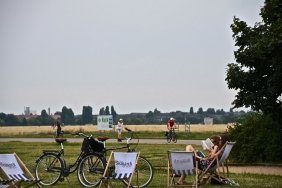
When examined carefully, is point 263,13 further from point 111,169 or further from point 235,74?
point 111,169

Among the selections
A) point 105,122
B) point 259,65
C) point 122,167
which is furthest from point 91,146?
point 105,122

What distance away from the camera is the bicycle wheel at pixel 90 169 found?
1391 centimetres

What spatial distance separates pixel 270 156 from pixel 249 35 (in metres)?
4.36

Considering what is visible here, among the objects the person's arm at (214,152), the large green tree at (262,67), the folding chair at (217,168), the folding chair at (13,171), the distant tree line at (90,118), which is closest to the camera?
the folding chair at (13,171)

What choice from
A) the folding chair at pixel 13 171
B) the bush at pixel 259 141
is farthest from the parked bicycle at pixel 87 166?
the bush at pixel 259 141

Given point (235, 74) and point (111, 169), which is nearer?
point (111, 169)

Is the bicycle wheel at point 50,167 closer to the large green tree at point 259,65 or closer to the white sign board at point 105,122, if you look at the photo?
the large green tree at point 259,65

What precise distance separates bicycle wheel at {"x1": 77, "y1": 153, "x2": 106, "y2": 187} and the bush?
8458mm

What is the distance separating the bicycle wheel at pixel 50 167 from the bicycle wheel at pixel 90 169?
0.55 m

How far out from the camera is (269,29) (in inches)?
738

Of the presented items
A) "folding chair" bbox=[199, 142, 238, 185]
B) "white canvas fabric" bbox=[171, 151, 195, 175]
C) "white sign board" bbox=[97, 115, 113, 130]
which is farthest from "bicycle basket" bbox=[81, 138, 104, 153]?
"white sign board" bbox=[97, 115, 113, 130]

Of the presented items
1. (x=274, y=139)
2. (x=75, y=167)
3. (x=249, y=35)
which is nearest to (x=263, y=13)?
(x=249, y=35)

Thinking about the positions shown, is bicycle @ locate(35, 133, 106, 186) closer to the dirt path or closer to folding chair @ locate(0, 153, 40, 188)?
folding chair @ locate(0, 153, 40, 188)

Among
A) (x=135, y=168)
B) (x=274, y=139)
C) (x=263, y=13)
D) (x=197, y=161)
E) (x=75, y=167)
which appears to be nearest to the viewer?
(x=135, y=168)
